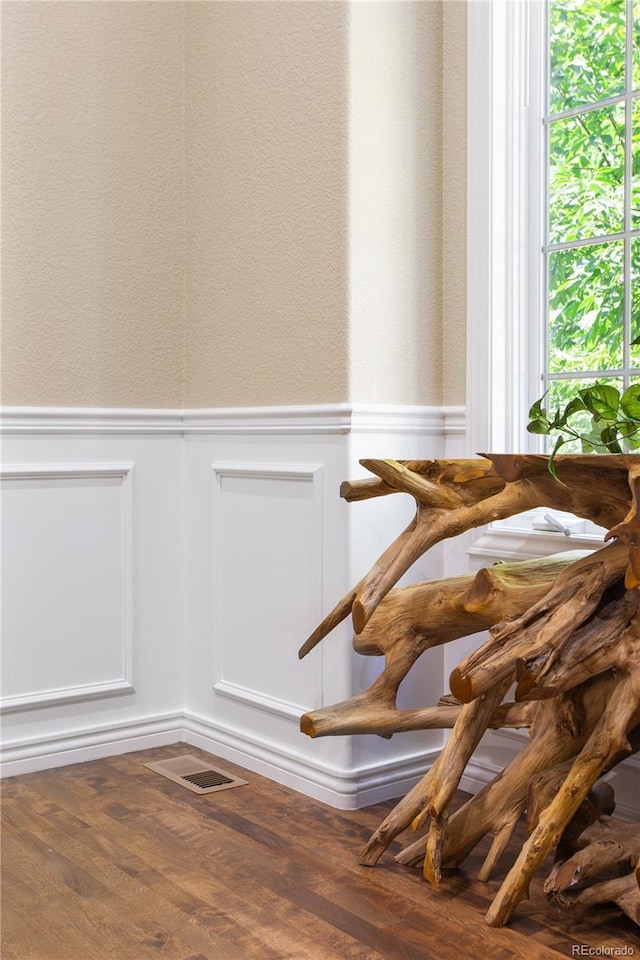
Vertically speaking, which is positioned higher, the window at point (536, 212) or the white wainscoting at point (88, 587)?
the window at point (536, 212)

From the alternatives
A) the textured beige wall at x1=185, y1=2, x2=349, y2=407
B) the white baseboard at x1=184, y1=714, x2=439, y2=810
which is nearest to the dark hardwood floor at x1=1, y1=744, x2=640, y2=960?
the white baseboard at x1=184, y1=714, x2=439, y2=810

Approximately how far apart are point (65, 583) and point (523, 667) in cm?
167

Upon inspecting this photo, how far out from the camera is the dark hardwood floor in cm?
185

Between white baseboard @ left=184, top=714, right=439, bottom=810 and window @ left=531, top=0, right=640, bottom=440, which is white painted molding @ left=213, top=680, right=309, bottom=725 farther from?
window @ left=531, top=0, right=640, bottom=440

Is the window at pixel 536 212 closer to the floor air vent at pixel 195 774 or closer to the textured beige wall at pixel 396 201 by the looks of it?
the textured beige wall at pixel 396 201

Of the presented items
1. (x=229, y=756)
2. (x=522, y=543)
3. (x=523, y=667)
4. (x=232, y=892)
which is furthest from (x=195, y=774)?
(x=523, y=667)

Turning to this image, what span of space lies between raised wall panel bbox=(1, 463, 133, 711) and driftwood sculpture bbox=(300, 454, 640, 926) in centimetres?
103

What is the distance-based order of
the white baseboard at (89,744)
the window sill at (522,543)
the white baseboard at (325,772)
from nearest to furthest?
the window sill at (522,543) → the white baseboard at (325,772) → the white baseboard at (89,744)

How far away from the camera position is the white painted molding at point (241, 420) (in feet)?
8.66

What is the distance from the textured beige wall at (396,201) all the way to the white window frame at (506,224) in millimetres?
145

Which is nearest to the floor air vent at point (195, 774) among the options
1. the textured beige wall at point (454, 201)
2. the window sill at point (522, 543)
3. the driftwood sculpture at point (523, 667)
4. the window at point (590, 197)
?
the driftwood sculpture at point (523, 667)

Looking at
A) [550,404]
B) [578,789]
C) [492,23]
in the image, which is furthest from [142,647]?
[492,23]

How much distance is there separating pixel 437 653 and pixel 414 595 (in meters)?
0.60

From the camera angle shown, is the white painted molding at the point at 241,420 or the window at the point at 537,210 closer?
the window at the point at 537,210
